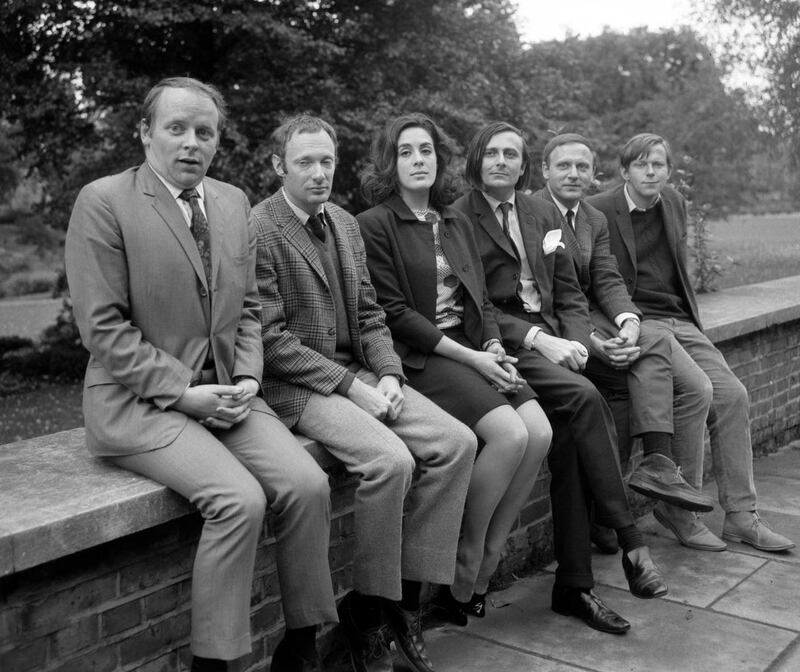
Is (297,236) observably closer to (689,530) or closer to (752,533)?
(689,530)

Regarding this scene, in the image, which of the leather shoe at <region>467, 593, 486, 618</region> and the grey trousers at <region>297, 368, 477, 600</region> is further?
the leather shoe at <region>467, 593, 486, 618</region>

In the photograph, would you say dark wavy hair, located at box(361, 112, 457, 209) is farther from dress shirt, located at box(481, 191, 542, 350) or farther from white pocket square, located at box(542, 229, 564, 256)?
white pocket square, located at box(542, 229, 564, 256)

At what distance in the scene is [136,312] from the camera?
3.07 meters

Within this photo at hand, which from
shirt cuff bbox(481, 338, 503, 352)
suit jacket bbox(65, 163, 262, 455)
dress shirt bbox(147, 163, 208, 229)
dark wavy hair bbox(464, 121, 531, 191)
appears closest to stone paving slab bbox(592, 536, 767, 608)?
shirt cuff bbox(481, 338, 503, 352)

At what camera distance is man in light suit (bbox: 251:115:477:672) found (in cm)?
334

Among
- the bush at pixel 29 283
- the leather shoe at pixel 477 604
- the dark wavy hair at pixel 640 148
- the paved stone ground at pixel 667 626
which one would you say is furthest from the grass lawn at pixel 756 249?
the bush at pixel 29 283

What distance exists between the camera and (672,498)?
441cm

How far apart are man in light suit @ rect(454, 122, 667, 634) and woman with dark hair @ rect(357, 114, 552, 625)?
0.16 metres

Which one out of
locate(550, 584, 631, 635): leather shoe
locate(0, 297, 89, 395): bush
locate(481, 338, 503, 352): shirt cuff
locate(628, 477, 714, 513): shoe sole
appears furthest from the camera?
locate(0, 297, 89, 395): bush

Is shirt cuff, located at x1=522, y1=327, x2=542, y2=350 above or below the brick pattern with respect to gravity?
above

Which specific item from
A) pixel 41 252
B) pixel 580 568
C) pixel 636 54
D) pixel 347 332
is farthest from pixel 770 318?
pixel 636 54

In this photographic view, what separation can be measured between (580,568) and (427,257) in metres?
1.39

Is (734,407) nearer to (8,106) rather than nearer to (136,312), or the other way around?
(136,312)

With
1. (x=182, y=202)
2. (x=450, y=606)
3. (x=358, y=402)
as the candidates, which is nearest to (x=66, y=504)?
(x=182, y=202)
